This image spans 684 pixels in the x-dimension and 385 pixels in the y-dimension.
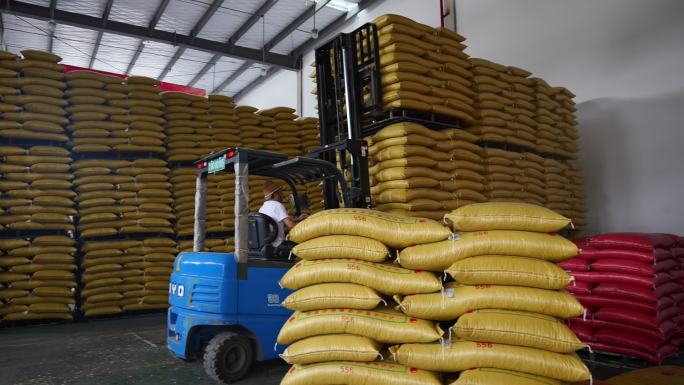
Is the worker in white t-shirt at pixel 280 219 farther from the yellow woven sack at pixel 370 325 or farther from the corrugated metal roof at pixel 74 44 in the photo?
the corrugated metal roof at pixel 74 44

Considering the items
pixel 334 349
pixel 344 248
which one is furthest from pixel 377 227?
pixel 334 349

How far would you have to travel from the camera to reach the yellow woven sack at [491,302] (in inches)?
102

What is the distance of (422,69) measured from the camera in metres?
5.31

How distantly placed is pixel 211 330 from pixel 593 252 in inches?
143

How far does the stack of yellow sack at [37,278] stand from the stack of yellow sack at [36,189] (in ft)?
0.77

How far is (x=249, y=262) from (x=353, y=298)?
5.01 ft

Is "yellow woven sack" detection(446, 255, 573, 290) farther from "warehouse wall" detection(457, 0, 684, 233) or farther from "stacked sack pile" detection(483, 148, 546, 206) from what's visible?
"warehouse wall" detection(457, 0, 684, 233)

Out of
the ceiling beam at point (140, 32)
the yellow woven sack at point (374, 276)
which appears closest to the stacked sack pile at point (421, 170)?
the yellow woven sack at point (374, 276)

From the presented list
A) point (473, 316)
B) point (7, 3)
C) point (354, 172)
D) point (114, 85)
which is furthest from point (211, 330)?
point (7, 3)

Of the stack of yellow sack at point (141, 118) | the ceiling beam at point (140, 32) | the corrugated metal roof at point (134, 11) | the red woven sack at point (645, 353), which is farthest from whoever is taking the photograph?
the corrugated metal roof at point (134, 11)

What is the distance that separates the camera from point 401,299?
2.81m

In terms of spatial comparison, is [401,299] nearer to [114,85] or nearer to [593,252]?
[593,252]

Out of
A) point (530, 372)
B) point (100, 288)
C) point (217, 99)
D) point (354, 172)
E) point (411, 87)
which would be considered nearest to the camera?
point (530, 372)

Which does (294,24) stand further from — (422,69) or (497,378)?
(497,378)
